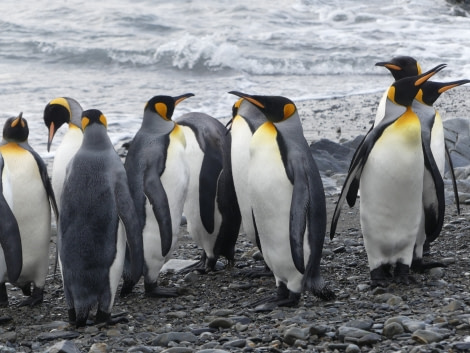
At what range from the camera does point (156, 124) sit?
5719 mm

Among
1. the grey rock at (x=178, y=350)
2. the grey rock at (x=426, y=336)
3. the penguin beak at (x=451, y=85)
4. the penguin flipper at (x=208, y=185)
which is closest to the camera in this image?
the grey rock at (x=426, y=336)

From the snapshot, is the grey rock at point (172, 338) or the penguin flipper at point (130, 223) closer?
the grey rock at point (172, 338)

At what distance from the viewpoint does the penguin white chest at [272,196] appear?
5.05 m

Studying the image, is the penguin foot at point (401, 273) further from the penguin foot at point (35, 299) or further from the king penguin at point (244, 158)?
the penguin foot at point (35, 299)

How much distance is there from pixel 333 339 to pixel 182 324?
1066mm

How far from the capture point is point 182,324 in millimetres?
4777

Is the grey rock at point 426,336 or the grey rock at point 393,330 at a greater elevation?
the grey rock at point 426,336

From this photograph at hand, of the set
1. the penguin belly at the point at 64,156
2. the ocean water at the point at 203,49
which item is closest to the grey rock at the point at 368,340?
the penguin belly at the point at 64,156

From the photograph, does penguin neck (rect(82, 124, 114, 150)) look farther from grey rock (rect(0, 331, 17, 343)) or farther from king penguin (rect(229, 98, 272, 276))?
king penguin (rect(229, 98, 272, 276))

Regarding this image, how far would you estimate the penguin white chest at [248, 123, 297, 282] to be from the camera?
16.6 ft

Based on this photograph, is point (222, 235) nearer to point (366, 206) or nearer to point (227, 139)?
point (227, 139)

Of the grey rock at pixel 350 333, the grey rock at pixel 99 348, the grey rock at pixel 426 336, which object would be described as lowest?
the grey rock at pixel 99 348

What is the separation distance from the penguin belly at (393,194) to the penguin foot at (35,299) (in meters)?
2.01

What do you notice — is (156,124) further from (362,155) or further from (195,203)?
(362,155)
